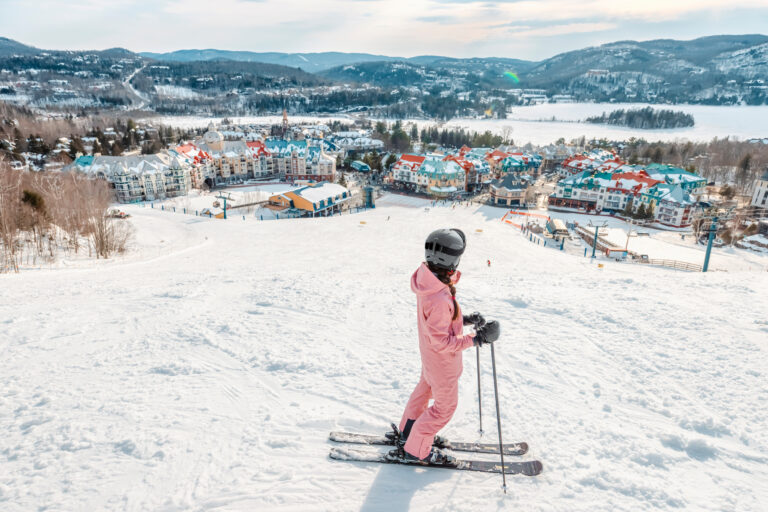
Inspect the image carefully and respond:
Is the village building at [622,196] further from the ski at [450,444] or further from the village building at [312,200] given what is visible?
the ski at [450,444]

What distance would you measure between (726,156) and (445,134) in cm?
4876

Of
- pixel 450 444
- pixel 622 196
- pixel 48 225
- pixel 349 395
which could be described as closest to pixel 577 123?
pixel 622 196

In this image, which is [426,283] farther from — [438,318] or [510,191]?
[510,191]

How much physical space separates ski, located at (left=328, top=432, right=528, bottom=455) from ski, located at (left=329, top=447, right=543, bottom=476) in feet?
0.38

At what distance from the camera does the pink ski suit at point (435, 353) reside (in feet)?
9.79

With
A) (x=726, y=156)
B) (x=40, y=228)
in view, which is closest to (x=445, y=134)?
(x=726, y=156)

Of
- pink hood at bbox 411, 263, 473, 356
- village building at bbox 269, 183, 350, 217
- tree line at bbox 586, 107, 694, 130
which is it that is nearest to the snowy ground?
pink hood at bbox 411, 263, 473, 356

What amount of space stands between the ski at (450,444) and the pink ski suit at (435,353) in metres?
0.33

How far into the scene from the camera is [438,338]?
9.96ft

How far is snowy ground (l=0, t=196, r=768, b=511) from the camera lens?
10.2 ft

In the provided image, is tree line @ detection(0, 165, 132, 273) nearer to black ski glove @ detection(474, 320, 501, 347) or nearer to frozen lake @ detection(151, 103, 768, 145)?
black ski glove @ detection(474, 320, 501, 347)

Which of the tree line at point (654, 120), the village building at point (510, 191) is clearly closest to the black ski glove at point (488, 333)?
the village building at point (510, 191)

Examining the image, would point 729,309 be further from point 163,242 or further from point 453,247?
point 163,242

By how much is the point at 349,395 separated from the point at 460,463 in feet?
4.83
